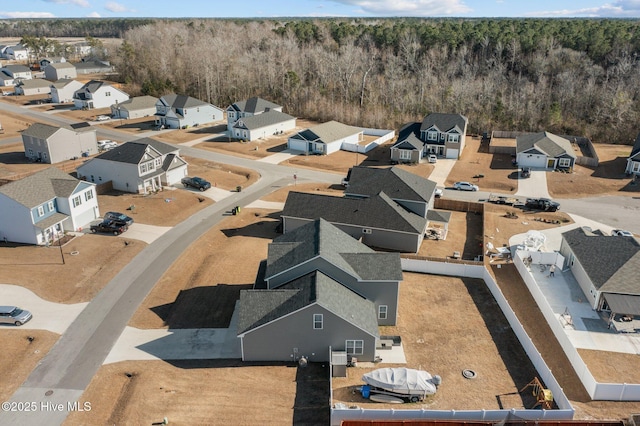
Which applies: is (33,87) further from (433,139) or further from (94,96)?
(433,139)

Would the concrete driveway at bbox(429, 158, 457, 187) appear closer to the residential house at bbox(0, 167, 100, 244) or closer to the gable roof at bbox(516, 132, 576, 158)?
the gable roof at bbox(516, 132, 576, 158)

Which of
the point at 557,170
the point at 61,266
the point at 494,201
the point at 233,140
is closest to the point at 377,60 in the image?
the point at 233,140

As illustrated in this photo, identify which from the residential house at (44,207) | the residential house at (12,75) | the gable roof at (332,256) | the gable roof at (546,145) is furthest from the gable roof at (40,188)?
the residential house at (12,75)

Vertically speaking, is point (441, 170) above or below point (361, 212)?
below

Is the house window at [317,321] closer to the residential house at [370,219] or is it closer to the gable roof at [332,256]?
the gable roof at [332,256]

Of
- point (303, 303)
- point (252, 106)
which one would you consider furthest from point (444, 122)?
point (303, 303)

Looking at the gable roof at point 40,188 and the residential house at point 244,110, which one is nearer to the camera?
the gable roof at point 40,188
